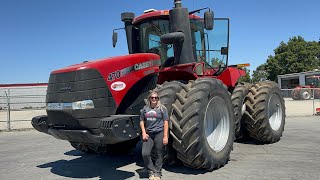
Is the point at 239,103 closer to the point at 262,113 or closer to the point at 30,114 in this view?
the point at 262,113

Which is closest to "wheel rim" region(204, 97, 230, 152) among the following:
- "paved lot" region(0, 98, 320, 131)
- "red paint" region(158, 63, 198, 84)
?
"red paint" region(158, 63, 198, 84)

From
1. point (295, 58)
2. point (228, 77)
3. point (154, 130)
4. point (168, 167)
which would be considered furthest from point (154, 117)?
point (295, 58)

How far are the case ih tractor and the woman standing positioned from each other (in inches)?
7.2

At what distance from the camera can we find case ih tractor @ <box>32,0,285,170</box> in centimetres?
534

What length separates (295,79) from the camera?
52.5 meters

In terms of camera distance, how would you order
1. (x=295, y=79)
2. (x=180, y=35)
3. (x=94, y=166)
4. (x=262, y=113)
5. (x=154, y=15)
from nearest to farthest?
1. (x=180, y=35)
2. (x=94, y=166)
3. (x=154, y=15)
4. (x=262, y=113)
5. (x=295, y=79)

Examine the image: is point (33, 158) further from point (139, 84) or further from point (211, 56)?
point (211, 56)

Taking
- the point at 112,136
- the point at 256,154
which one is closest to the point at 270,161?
the point at 256,154

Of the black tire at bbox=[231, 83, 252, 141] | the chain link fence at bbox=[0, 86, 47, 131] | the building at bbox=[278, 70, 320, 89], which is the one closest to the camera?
the black tire at bbox=[231, 83, 252, 141]

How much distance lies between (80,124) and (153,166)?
4.18ft

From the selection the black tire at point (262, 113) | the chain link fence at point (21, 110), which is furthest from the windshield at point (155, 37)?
the chain link fence at point (21, 110)

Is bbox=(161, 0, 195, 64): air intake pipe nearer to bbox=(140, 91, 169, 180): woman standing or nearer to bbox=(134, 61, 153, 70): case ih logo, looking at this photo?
bbox=(134, 61, 153, 70): case ih logo

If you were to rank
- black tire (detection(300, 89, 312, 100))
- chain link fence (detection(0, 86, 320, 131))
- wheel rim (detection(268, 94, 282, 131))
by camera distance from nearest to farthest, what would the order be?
wheel rim (detection(268, 94, 282, 131)), chain link fence (detection(0, 86, 320, 131)), black tire (detection(300, 89, 312, 100))

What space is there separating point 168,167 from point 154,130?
1.03 meters
